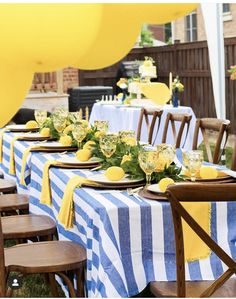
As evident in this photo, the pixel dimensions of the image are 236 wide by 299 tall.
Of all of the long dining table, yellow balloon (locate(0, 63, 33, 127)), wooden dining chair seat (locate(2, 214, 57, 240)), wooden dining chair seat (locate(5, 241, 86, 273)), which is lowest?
wooden dining chair seat (locate(2, 214, 57, 240))

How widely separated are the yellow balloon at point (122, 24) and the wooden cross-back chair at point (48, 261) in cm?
174

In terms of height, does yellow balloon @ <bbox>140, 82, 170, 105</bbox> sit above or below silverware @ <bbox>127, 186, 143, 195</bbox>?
above

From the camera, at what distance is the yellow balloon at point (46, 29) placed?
282 millimetres

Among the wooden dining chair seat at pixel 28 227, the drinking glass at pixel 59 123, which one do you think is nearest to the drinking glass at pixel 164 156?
the wooden dining chair seat at pixel 28 227

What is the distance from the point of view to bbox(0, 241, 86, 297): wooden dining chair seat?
2127 mm

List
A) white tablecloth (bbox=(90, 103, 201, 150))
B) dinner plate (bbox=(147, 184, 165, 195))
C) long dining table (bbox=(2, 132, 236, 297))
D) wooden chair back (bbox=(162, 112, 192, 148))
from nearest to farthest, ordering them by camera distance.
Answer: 1. long dining table (bbox=(2, 132, 236, 297))
2. dinner plate (bbox=(147, 184, 165, 195))
3. wooden chair back (bbox=(162, 112, 192, 148))
4. white tablecloth (bbox=(90, 103, 201, 150))

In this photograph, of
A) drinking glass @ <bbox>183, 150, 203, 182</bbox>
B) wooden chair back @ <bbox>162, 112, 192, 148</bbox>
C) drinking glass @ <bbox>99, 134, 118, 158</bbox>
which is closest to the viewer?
drinking glass @ <bbox>183, 150, 203, 182</bbox>

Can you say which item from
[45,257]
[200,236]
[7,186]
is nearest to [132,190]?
[45,257]

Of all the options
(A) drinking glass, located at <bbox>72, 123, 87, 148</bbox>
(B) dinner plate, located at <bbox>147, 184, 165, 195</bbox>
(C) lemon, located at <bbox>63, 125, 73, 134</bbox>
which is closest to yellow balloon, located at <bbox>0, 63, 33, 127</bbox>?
(B) dinner plate, located at <bbox>147, 184, 165, 195</bbox>

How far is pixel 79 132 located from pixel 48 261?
3.68 ft

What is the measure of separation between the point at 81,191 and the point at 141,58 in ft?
25.4

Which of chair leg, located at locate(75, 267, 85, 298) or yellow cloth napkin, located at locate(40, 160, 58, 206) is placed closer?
chair leg, located at locate(75, 267, 85, 298)

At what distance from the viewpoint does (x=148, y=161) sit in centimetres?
218

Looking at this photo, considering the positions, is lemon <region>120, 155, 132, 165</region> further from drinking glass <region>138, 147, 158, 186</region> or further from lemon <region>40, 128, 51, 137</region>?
lemon <region>40, 128, 51, 137</region>
